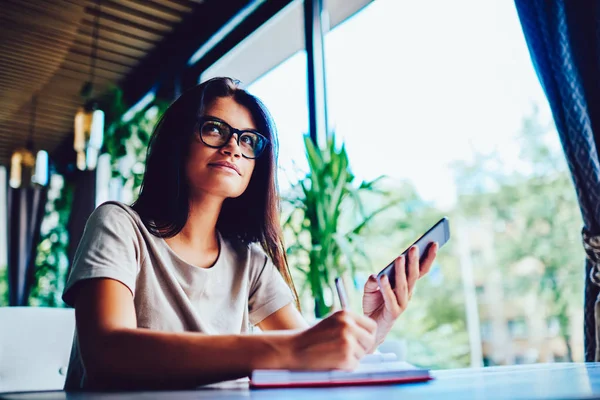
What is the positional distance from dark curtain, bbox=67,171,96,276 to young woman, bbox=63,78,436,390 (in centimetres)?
444

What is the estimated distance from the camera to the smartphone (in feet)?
3.42

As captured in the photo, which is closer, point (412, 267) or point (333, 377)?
point (333, 377)

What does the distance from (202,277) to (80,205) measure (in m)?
5.07

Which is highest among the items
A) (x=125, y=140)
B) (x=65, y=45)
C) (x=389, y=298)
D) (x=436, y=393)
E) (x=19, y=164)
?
(x=65, y=45)

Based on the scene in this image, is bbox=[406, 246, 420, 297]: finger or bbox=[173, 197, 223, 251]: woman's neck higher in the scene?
bbox=[173, 197, 223, 251]: woman's neck

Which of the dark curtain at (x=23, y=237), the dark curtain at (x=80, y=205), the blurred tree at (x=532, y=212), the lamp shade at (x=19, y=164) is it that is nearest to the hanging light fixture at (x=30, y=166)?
the lamp shade at (x=19, y=164)

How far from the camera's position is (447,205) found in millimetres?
4812

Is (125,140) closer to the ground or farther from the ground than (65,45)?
closer to the ground

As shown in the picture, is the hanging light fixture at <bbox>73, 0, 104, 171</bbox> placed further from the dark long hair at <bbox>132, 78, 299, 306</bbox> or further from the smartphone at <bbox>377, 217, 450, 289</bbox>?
the smartphone at <bbox>377, 217, 450, 289</bbox>

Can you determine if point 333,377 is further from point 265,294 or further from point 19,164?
point 19,164

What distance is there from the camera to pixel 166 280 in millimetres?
1113

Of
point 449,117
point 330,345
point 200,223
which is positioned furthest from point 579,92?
point 449,117

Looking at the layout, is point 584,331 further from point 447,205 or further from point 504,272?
point 504,272

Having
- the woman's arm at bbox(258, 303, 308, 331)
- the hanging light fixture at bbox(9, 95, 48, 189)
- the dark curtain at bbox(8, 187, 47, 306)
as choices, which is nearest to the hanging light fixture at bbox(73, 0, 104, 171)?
the hanging light fixture at bbox(9, 95, 48, 189)
